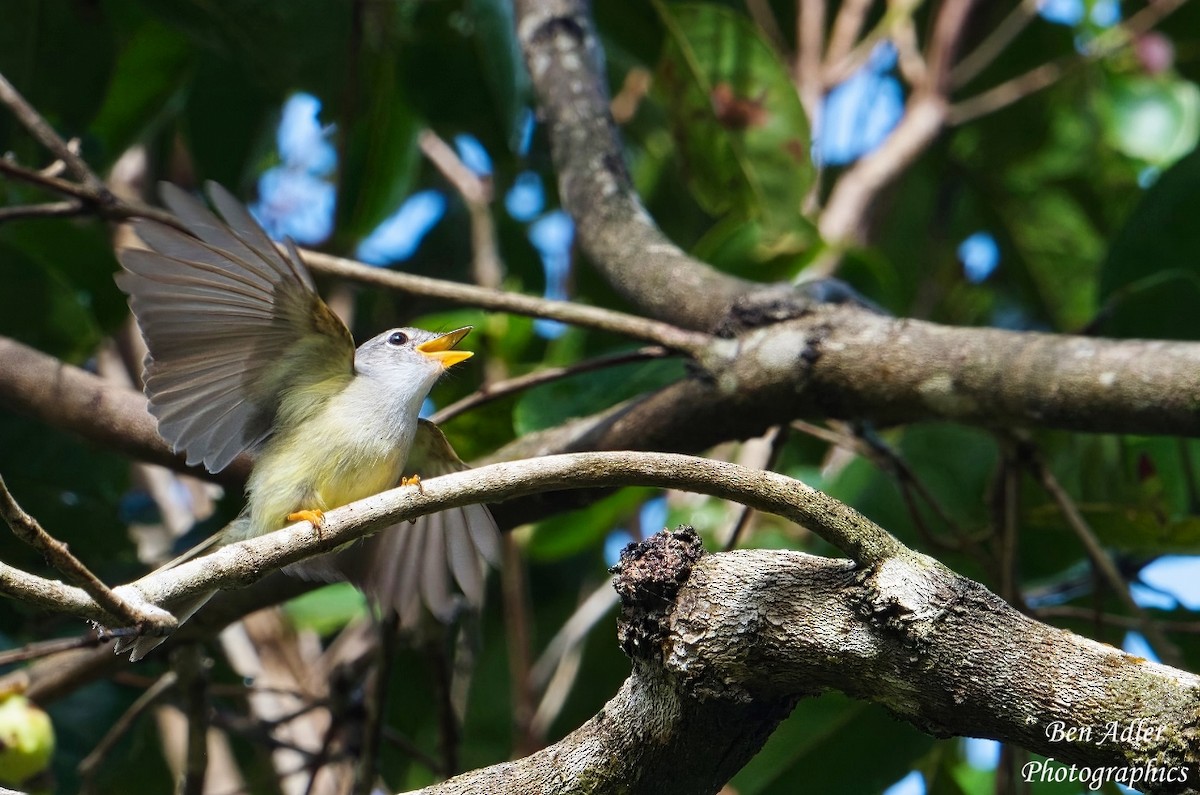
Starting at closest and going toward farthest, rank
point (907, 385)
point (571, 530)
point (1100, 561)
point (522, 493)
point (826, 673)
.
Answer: point (826, 673), point (522, 493), point (907, 385), point (1100, 561), point (571, 530)

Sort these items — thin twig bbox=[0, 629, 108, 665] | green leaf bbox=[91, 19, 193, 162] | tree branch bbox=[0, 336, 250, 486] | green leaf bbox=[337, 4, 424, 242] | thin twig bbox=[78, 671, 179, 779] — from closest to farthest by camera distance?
1. thin twig bbox=[0, 629, 108, 665]
2. tree branch bbox=[0, 336, 250, 486]
3. thin twig bbox=[78, 671, 179, 779]
4. green leaf bbox=[91, 19, 193, 162]
5. green leaf bbox=[337, 4, 424, 242]

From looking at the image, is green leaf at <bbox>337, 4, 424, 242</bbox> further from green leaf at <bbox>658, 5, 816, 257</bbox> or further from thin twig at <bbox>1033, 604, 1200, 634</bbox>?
thin twig at <bbox>1033, 604, 1200, 634</bbox>

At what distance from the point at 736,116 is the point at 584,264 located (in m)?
0.86

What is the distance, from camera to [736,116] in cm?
379

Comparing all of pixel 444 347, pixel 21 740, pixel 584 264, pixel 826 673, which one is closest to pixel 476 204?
pixel 584 264

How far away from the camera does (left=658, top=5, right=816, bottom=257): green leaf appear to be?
372 cm

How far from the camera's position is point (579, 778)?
1.57 m

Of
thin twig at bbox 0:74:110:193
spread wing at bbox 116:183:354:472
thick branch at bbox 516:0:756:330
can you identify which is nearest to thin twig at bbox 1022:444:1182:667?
thick branch at bbox 516:0:756:330

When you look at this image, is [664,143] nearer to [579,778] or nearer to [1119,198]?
[1119,198]

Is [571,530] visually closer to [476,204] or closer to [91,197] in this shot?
[91,197]

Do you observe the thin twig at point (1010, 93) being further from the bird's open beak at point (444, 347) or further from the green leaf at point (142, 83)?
the green leaf at point (142, 83)

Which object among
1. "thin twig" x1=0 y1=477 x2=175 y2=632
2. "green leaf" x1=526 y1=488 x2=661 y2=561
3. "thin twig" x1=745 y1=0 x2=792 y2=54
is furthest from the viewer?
"thin twig" x1=745 y1=0 x2=792 y2=54

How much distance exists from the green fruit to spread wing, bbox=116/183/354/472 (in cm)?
67

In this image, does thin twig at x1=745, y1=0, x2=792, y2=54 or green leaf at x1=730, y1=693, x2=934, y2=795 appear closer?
green leaf at x1=730, y1=693, x2=934, y2=795
